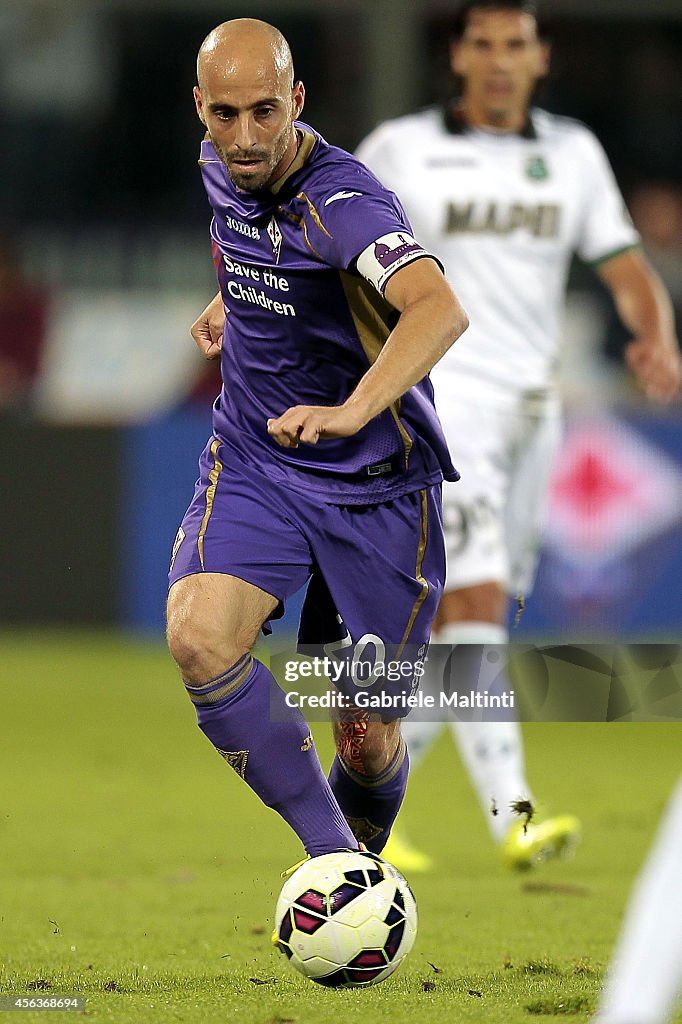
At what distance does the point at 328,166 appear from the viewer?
157 inches

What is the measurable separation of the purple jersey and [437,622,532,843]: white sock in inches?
56.0

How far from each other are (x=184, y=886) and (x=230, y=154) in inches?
86.8

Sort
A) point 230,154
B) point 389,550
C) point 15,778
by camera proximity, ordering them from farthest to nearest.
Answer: point 15,778, point 389,550, point 230,154

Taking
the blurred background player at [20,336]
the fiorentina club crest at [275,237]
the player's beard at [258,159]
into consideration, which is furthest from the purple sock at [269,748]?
the blurred background player at [20,336]

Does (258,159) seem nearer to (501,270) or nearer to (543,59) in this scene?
(501,270)

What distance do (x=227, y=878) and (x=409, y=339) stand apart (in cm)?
220

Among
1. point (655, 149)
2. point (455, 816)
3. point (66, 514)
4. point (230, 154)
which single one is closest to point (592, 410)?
point (66, 514)

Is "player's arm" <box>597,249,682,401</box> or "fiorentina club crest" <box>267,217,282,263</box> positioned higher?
"fiorentina club crest" <box>267,217,282,263</box>

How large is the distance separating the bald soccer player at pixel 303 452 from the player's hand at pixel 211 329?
0.03 meters

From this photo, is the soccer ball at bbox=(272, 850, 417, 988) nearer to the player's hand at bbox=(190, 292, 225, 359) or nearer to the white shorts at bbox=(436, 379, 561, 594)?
the player's hand at bbox=(190, 292, 225, 359)

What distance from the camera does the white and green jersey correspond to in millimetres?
5930

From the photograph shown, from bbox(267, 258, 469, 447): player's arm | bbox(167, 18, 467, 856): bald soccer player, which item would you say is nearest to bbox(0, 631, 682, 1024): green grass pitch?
bbox(167, 18, 467, 856): bald soccer player

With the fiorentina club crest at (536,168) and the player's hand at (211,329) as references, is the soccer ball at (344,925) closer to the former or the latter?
the player's hand at (211,329)

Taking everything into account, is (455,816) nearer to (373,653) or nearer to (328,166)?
(373,653)
